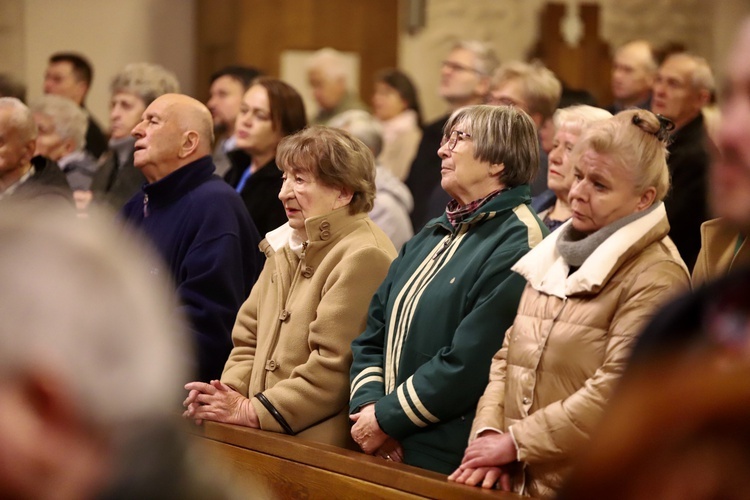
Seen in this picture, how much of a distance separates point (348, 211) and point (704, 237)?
45.5 inches

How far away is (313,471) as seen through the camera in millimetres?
3018

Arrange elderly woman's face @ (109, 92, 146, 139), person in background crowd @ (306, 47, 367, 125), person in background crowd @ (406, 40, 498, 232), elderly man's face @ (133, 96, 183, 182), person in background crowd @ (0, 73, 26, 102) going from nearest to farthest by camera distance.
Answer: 1. elderly man's face @ (133, 96, 183, 182)
2. elderly woman's face @ (109, 92, 146, 139)
3. person in background crowd @ (406, 40, 498, 232)
4. person in background crowd @ (0, 73, 26, 102)
5. person in background crowd @ (306, 47, 367, 125)

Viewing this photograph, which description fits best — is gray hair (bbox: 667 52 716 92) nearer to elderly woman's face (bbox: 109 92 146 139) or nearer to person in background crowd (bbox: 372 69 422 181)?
person in background crowd (bbox: 372 69 422 181)

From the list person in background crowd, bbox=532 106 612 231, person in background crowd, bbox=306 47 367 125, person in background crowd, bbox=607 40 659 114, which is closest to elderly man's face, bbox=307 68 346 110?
person in background crowd, bbox=306 47 367 125

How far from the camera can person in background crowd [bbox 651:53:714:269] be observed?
14.6ft

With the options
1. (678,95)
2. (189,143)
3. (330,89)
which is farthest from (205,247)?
(330,89)

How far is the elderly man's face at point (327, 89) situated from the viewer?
25.0 feet

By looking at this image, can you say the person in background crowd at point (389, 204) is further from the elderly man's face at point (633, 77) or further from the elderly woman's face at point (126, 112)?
the elderly man's face at point (633, 77)

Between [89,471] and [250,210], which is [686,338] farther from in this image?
[250,210]

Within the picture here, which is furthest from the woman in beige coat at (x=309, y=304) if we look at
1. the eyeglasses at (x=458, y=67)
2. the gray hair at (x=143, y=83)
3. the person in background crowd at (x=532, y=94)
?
the eyeglasses at (x=458, y=67)

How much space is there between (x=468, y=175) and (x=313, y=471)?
0.95 meters

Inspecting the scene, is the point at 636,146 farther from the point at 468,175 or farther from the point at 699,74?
the point at 699,74

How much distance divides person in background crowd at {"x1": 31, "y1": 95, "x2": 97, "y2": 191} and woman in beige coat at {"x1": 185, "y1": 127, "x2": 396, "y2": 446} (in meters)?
2.30

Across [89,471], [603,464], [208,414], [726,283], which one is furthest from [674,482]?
[208,414]
